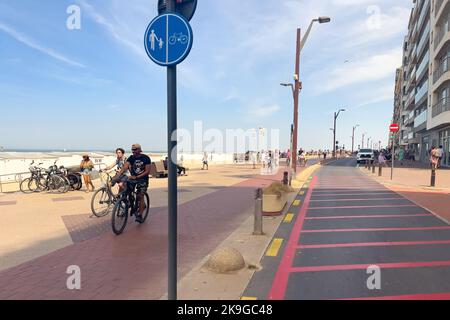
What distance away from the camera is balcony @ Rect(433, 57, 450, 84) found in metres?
28.5

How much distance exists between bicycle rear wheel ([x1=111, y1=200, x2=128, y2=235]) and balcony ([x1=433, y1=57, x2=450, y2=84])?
30.0 m

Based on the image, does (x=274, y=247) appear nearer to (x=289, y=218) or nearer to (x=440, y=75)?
(x=289, y=218)

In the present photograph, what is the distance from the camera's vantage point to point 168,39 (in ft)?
10.5

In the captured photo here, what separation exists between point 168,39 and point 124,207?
475cm

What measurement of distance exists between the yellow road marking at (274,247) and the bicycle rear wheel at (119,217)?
294 centimetres

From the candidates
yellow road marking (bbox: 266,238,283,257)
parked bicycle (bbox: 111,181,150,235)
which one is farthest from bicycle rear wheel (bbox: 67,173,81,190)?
yellow road marking (bbox: 266,238,283,257)

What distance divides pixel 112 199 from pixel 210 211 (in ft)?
8.31

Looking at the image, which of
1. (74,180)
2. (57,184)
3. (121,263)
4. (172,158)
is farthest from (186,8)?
(74,180)

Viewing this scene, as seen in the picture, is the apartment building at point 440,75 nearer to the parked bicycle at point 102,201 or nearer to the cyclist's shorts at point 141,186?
the cyclist's shorts at point 141,186

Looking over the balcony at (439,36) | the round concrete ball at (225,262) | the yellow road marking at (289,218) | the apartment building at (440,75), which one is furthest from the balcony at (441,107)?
the round concrete ball at (225,262)

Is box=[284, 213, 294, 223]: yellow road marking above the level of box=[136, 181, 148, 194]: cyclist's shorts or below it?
below

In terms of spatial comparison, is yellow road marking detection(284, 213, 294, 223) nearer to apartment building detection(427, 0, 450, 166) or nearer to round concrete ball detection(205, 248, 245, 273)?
round concrete ball detection(205, 248, 245, 273)

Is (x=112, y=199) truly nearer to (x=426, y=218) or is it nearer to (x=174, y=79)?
(x=174, y=79)
